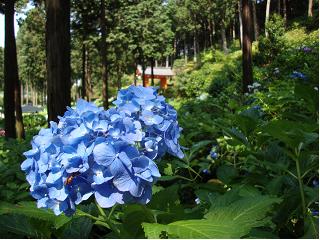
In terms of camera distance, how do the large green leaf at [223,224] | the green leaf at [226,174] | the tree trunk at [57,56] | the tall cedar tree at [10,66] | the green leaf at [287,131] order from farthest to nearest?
the tall cedar tree at [10,66], the tree trunk at [57,56], the green leaf at [226,174], the green leaf at [287,131], the large green leaf at [223,224]

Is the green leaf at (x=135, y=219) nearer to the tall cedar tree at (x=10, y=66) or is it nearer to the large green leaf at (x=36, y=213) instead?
the large green leaf at (x=36, y=213)

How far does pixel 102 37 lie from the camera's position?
22.1 metres

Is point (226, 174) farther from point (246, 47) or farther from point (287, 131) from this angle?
point (246, 47)

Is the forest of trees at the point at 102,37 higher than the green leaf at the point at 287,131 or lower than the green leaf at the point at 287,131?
higher

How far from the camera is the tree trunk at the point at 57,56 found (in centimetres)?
527

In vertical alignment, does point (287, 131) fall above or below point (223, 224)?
above

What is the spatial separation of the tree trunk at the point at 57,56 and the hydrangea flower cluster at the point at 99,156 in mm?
3984

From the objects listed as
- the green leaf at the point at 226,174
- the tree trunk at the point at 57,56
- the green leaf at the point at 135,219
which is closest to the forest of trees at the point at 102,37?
the tree trunk at the point at 57,56

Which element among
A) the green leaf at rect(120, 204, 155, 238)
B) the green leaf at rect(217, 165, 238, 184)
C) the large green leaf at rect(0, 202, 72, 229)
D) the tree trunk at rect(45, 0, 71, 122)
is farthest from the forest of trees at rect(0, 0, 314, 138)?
the green leaf at rect(120, 204, 155, 238)

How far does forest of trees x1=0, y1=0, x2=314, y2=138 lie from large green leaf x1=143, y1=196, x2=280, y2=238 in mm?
4131

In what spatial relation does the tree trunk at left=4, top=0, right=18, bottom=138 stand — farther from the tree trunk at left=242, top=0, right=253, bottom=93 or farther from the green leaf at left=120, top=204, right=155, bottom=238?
the green leaf at left=120, top=204, right=155, bottom=238

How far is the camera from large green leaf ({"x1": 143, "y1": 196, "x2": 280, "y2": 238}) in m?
1.19

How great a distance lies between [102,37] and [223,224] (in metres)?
21.5

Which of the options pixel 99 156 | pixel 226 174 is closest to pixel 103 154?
pixel 99 156
